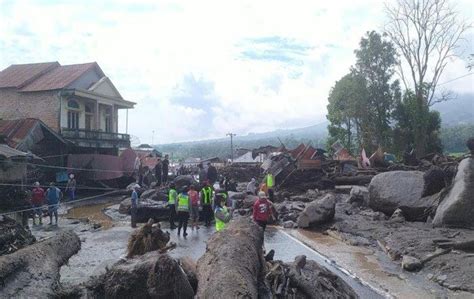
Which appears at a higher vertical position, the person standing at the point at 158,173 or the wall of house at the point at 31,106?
the wall of house at the point at 31,106

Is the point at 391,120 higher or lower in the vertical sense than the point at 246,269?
higher

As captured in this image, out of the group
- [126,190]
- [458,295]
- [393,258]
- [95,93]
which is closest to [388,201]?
[393,258]

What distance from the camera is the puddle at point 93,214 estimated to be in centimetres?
2064

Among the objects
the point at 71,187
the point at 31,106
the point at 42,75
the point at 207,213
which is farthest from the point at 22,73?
the point at 207,213

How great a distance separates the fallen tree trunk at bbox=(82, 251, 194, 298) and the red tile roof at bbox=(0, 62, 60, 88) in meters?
35.4

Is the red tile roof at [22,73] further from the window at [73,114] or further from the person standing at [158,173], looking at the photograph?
the person standing at [158,173]

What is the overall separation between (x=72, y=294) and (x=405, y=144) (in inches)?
1484

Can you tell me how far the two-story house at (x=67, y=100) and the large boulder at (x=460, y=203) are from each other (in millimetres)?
27048

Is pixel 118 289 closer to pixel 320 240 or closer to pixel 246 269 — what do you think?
pixel 246 269

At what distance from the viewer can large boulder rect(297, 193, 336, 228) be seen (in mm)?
17922

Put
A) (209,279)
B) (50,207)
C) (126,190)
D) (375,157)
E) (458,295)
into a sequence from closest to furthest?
(209,279) → (458,295) → (50,207) → (375,157) → (126,190)

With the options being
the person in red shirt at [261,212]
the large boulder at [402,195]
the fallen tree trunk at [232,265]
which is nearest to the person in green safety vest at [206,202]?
the person in red shirt at [261,212]

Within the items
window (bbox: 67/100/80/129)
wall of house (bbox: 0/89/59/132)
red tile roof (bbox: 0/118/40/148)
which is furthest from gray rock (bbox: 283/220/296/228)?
window (bbox: 67/100/80/129)

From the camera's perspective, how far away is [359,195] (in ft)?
68.7
